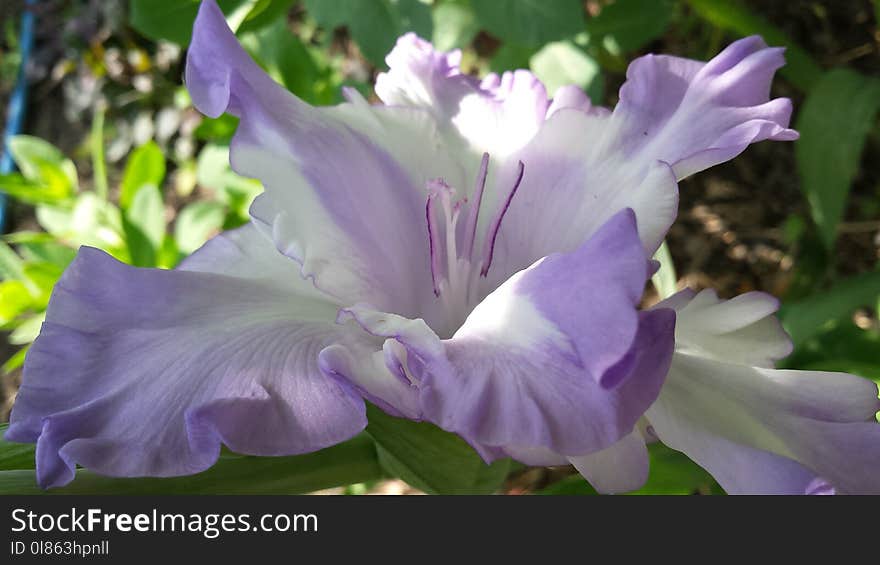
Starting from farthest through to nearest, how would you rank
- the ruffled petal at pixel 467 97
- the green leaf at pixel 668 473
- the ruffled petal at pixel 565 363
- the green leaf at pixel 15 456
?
the green leaf at pixel 668 473
the ruffled petal at pixel 467 97
the green leaf at pixel 15 456
the ruffled petal at pixel 565 363

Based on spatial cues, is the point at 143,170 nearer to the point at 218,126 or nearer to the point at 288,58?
the point at 218,126

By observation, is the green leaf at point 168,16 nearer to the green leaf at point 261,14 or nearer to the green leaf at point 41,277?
the green leaf at point 261,14

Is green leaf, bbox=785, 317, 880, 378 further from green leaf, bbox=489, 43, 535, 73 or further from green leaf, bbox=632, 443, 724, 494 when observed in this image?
green leaf, bbox=489, 43, 535, 73

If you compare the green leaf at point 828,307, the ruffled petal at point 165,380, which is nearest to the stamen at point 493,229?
the ruffled petal at point 165,380

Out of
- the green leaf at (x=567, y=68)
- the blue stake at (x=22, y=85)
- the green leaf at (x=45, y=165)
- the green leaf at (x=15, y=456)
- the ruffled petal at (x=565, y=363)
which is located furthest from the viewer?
the blue stake at (x=22, y=85)

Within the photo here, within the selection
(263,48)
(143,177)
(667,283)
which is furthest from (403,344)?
(143,177)

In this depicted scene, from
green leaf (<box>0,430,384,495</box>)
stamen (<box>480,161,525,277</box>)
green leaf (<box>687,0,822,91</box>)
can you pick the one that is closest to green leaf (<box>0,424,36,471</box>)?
green leaf (<box>0,430,384,495</box>)
